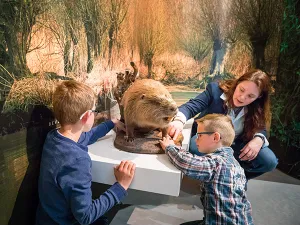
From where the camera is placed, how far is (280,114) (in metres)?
2.94

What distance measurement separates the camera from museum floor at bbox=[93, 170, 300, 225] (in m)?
1.98

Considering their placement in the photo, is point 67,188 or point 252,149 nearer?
point 67,188

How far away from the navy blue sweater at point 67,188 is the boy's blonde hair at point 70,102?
10 cm

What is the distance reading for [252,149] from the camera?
197 cm

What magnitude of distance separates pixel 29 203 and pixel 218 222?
1082 millimetres

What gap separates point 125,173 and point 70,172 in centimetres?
32

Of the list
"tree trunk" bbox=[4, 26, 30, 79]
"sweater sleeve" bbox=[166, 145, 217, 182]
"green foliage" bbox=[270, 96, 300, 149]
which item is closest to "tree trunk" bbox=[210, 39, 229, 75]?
"green foliage" bbox=[270, 96, 300, 149]

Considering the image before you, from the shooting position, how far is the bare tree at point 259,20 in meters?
2.82

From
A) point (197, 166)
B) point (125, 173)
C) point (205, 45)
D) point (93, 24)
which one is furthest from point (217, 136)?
point (205, 45)

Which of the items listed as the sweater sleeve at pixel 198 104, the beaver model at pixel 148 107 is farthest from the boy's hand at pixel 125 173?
the sweater sleeve at pixel 198 104

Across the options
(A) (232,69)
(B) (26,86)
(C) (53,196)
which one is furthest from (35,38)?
(A) (232,69)

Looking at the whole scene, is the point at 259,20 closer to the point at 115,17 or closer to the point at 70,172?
the point at 115,17

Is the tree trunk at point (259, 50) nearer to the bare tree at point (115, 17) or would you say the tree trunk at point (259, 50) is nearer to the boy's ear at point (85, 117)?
the bare tree at point (115, 17)

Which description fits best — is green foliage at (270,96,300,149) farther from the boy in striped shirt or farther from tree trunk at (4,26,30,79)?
tree trunk at (4,26,30,79)
